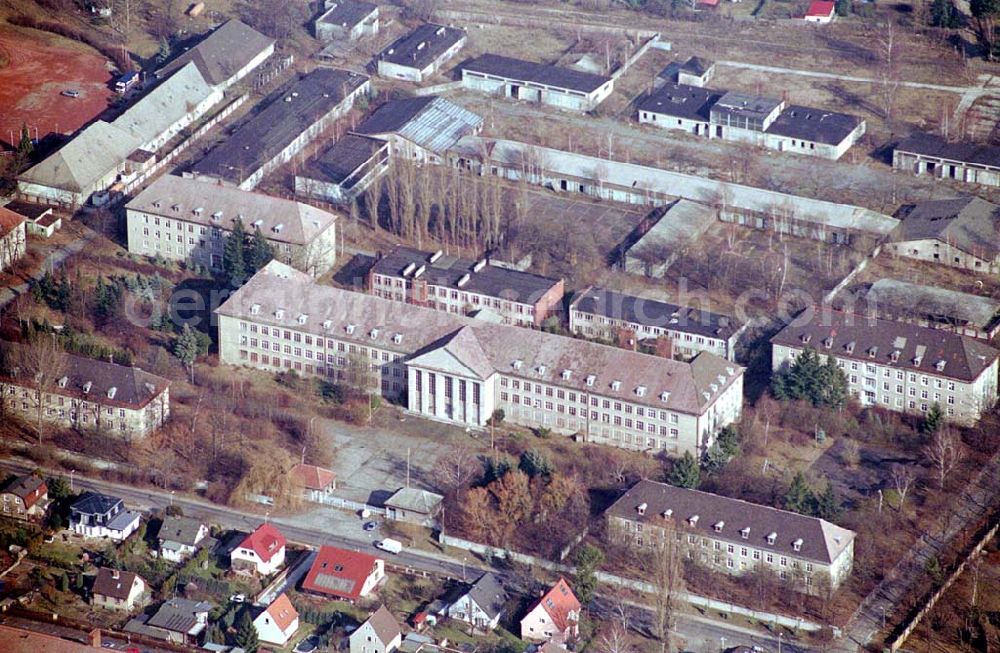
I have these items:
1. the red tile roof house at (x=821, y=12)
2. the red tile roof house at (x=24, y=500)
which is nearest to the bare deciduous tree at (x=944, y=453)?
the red tile roof house at (x=24, y=500)

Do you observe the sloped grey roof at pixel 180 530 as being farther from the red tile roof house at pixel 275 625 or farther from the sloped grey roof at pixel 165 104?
the sloped grey roof at pixel 165 104

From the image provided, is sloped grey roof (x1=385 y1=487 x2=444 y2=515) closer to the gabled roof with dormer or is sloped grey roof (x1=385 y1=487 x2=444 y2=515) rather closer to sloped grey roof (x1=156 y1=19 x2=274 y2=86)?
the gabled roof with dormer

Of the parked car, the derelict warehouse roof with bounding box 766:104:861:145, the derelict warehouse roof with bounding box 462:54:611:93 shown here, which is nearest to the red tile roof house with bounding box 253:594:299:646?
the parked car

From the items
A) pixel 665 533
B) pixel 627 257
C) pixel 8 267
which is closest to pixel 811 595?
pixel 665 533

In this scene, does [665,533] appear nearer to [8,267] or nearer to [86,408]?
[86,408]

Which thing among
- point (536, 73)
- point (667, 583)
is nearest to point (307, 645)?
point (667, 583)
